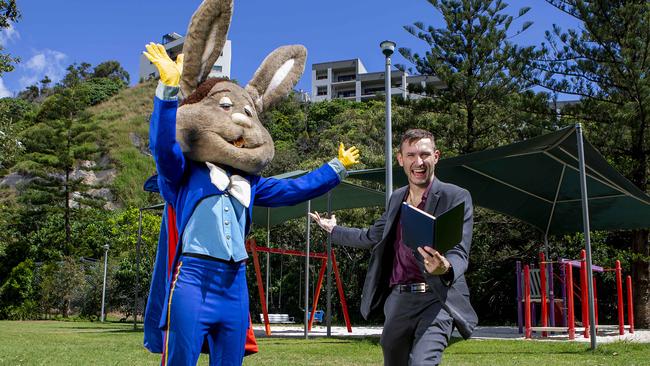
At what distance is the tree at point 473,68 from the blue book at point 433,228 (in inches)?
574

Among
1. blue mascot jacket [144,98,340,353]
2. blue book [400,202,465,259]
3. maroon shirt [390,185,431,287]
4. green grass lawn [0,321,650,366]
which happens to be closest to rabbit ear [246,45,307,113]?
blue mascot jacket [144,98,340,353]

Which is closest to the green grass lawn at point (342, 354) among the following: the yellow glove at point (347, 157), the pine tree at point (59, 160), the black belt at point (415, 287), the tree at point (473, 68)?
the yellow glove at point (347, 157)

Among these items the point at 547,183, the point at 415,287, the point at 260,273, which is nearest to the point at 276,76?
the point at 415,287

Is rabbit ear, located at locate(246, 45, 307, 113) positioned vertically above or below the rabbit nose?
above

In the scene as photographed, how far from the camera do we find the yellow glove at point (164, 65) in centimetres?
301

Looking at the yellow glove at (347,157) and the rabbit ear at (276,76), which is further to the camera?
the rabbit ear at (276,76)

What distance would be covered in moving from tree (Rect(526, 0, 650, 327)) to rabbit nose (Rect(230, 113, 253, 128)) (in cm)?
1156

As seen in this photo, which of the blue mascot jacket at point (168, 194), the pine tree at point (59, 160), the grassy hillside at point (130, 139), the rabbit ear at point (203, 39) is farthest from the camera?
the grassy hillside at point (130, 139)

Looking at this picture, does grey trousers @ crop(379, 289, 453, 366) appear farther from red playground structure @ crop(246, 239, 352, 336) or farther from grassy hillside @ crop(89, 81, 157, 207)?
grassy hillside @ crop(89, 81, 157, 207)

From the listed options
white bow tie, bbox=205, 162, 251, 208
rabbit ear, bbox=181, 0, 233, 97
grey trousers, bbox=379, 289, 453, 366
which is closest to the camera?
grey trousers, bbox=379, 289, 453, 366

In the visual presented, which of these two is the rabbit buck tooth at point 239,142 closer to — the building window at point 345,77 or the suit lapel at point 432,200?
the suit lapel at point 432,200

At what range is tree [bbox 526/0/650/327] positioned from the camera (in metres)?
13.3

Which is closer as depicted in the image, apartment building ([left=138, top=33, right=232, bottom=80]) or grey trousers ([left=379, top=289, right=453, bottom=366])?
grey trousers ([left=379, top=289, right=453, bottom=366])

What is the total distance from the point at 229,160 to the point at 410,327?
1273mm
